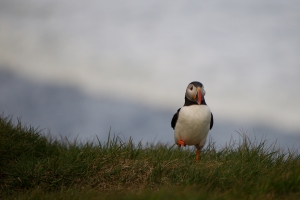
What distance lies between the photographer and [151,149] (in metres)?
8.31

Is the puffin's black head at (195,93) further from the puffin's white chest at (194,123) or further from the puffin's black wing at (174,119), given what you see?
the puffin's black wing at (174,119)

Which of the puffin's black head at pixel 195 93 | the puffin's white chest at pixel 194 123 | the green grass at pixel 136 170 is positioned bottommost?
the green grass at pixel 136 170

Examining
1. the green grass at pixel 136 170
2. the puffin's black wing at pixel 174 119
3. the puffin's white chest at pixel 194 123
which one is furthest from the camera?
the puffin's black wing at pixel 174 119

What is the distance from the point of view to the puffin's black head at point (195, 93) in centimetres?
789

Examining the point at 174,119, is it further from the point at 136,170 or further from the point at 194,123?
the point at 136,170

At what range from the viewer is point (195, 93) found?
7938 millimetres

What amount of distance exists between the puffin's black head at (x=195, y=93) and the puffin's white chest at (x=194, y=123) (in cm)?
11

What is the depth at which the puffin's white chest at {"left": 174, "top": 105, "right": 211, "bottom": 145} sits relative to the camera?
25.9 ft

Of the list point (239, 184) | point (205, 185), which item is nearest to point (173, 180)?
point (205, 185)

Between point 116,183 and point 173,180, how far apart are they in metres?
0.96

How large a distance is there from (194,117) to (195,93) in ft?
1.49

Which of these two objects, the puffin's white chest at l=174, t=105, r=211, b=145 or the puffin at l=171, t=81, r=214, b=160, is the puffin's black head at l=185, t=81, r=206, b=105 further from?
the puffin's white chest at l=174, t=105, r=211, b=145

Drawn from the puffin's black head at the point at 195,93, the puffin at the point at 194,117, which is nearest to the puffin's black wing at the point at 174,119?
the puffin at the point at 194,117

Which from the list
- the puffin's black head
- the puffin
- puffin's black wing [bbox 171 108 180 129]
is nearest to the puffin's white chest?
the puffin
